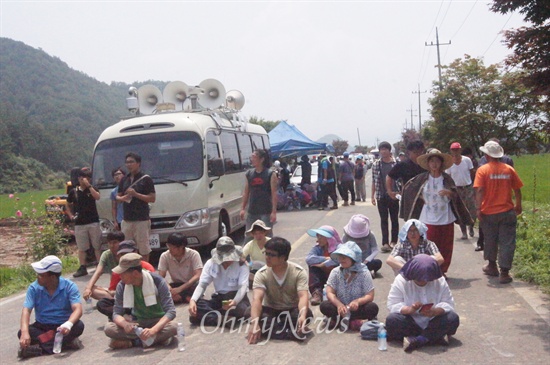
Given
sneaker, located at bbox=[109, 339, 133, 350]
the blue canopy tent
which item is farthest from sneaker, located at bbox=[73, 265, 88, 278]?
the blue canopy tent

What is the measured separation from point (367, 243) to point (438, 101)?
14519 mm

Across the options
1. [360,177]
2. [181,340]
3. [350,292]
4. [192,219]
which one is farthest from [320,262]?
[360,177]

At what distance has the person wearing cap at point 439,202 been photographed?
25.7 feet

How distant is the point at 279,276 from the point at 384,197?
14.8ft

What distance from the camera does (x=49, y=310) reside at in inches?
240

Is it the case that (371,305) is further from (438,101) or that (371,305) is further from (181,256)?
(438,101)

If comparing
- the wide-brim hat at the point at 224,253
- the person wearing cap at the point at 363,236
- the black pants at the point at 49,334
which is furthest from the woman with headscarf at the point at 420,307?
the black pants at the point at 49,334

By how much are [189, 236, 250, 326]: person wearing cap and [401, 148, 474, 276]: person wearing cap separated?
266 cm

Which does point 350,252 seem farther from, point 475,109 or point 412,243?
point 475,109

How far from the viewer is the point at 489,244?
309 inches

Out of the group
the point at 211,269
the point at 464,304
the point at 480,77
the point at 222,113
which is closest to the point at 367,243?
the point at 464,304

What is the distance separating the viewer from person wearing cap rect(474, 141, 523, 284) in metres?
7.53

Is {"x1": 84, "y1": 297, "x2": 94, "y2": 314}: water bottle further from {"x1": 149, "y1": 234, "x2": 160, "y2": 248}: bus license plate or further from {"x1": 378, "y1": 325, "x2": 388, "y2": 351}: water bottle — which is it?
{"x1": 378, "y1": 325, "x2": 388, "y2": 351}: water bottle

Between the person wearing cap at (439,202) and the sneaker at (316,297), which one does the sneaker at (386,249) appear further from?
the sneaker at (316,297)
